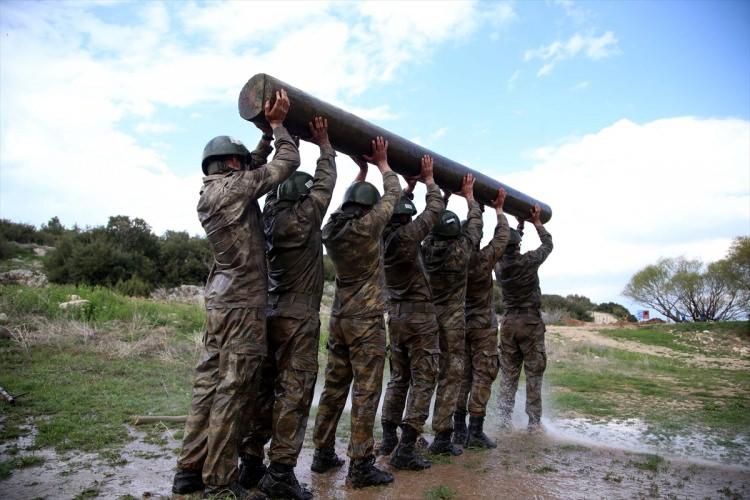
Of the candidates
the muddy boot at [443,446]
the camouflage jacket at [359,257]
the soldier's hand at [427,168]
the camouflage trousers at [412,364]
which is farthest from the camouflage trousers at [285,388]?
the soldier's hand at [427,168]

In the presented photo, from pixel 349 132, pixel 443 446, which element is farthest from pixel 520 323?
pixel 349 132

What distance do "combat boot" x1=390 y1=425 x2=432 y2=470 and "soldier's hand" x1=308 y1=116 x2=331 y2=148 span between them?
11.5 ft

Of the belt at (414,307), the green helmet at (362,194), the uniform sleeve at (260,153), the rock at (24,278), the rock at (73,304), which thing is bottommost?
the rock at (73,304)

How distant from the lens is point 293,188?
5.77 meters

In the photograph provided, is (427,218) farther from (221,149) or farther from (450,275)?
(221,149)

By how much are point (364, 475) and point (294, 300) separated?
1939 millimetres

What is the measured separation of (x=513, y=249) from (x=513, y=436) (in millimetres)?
2992

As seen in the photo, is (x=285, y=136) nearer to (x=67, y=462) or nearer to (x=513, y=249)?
(x=67, y=462)

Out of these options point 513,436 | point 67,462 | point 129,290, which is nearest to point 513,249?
point 513,436

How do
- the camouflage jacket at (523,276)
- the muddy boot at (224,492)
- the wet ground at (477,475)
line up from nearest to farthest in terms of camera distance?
the muddy boot at (224,492) < the wet ground at (477,475) < the camouflage jacket at (523,276)

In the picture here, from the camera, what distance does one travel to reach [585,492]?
219 inches

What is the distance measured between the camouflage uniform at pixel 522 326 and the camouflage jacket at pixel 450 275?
187 centimetres

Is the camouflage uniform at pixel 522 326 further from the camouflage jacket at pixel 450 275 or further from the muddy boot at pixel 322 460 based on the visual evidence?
the muddy boot at pixel 322 460

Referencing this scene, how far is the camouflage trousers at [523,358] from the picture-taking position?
871 centimetres
